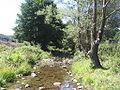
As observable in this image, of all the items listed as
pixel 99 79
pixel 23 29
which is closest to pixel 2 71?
pixel 99 79

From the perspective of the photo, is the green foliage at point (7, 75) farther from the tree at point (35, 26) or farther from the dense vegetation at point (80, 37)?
the tree at point (35, 26)

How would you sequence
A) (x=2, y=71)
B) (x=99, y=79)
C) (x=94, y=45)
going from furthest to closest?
(x=94, y=45)
(x=2, y=71)
(x=99, y=79)

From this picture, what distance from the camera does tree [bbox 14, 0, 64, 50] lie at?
104ft

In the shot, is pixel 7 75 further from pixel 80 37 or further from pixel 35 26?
pixel 35 26

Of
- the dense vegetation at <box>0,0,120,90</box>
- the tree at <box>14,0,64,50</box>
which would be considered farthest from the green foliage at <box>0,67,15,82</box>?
the tree at <box>14,0,64,50</box>

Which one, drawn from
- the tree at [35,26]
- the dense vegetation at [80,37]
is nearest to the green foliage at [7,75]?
the dense vegetation at [80,37]

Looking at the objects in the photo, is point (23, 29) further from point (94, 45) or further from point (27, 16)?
point (94, 45)

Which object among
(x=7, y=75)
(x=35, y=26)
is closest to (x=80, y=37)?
(x=7, y=75)

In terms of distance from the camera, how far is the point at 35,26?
31688 millimetres

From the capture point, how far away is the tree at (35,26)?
3170 centimetres

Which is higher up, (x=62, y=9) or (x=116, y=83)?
(x=62, y=9)

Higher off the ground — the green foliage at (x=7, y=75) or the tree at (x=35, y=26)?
the tree at (x=35, y=26)

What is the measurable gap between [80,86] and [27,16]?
24.5 metres

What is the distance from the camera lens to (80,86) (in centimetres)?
971
